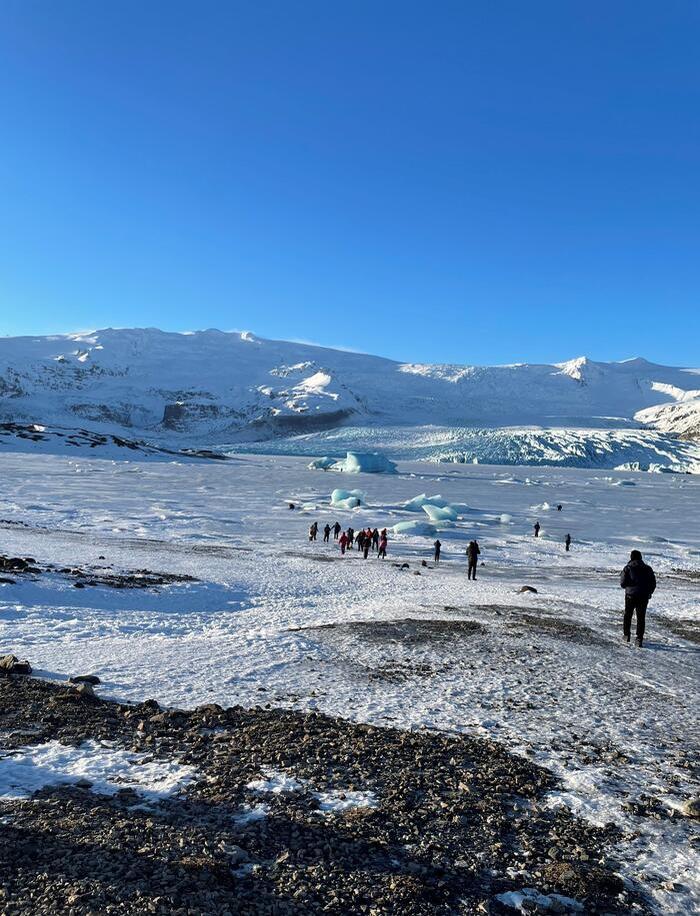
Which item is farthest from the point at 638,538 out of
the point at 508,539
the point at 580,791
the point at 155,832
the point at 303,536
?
the point at 155,832

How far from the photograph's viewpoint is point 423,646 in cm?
979

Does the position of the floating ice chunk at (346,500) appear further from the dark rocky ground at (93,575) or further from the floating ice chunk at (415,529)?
the dark rocky ground at (93,575)

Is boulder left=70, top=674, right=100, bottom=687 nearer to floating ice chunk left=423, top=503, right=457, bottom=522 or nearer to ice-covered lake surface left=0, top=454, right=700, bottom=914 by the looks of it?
ice-covered lake surface left=0, top=454, right=700, bottom=914

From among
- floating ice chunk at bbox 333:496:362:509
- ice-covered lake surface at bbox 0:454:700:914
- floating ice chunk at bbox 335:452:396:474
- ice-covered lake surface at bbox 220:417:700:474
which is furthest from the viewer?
ice-covered lake surface at bbox 220:417:700:474

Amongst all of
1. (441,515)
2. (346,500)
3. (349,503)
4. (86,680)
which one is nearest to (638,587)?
(86,680)

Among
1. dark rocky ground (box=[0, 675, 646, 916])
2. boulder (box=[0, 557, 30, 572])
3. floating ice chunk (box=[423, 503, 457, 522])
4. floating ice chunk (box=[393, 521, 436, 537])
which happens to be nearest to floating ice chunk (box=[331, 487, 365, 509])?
floating ice chunk (box=[423, 503, 457, 522])

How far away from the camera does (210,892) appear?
348 cm

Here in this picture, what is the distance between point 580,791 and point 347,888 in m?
2.31

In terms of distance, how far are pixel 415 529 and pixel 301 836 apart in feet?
104

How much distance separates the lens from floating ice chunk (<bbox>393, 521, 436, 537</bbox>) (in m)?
35.4

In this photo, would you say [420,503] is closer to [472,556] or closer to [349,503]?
[349,503]

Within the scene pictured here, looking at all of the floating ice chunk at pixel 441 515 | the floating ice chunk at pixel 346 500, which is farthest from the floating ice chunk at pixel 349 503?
the floating ice chunk at pixel 441 515

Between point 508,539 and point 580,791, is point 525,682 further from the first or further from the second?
point 508,539

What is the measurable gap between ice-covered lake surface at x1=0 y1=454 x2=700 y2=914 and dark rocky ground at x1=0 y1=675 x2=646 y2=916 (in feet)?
1.58
